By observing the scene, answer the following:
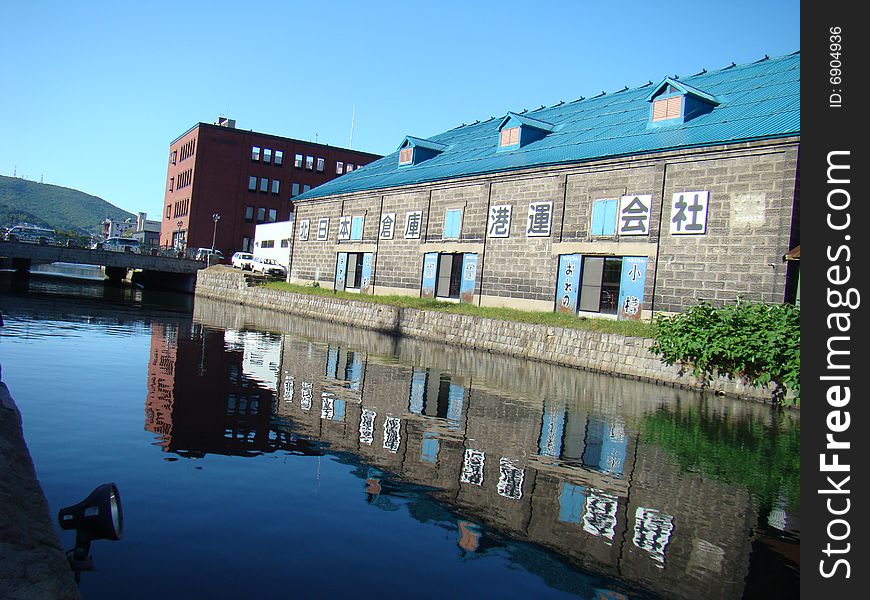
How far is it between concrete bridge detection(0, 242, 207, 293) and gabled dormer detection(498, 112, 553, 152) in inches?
1241

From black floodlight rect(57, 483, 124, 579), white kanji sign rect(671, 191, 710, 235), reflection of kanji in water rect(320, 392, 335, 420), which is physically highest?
white kanji sign rect(671, 191, 710, 235)

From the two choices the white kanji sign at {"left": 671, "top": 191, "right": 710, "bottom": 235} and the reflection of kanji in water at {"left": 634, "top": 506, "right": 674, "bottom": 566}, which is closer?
the reflection of kanji in water at {"left": 634, "top": 506, "right": 674, "bottom": 566}

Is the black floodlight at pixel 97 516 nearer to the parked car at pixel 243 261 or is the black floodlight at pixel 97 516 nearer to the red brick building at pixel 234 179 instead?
the parked car at pixel 243 261

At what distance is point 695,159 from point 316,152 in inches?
2274

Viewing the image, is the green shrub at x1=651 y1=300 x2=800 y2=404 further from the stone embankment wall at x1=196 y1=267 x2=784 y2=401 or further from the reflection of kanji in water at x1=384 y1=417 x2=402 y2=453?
the reflection of kanji in water at x1=384 y1=417 x2=402 y2=453

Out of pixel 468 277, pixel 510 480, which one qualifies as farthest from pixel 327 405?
pixel 468 277

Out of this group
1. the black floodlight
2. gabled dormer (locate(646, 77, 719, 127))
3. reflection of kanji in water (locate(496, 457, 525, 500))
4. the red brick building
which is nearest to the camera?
the black floodlight

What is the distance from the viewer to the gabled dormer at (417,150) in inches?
1683

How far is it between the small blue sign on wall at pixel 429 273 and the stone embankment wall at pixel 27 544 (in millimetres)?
30128

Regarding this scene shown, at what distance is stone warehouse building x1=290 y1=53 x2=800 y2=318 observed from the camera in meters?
22.9

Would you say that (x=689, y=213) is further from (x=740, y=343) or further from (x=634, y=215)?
(x=740, y=343)

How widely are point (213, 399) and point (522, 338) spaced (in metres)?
15.8

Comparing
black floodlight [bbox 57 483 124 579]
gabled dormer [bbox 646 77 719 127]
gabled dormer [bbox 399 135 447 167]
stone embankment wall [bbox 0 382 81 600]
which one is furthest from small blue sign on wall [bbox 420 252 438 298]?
black floodlight [bbox 57 483 124 579]

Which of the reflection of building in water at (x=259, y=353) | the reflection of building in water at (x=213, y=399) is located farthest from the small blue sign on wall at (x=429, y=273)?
the reflection of building in water at (x=213, y=399)
